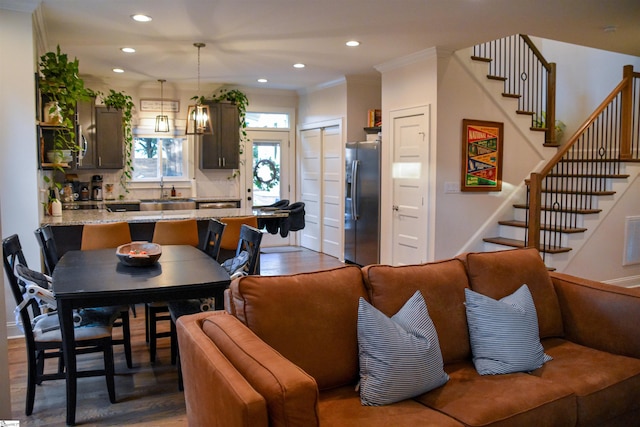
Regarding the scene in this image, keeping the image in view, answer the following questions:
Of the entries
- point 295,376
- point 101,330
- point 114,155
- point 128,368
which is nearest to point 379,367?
point 295,376

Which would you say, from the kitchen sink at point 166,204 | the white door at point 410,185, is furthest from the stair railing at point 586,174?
the kitchen sink at point 166,204

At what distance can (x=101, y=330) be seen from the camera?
2.87 metres

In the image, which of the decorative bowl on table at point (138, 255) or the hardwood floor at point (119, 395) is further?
the decorative bowl on table at point (138, 255)

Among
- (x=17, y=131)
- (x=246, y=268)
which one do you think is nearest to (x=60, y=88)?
(x=17, y=131)

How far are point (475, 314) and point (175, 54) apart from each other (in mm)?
4889

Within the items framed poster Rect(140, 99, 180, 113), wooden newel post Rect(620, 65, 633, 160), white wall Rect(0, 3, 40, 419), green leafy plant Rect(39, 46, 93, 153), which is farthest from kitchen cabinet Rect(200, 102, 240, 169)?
wooden newel post Rect(620, 65, 633, 160)

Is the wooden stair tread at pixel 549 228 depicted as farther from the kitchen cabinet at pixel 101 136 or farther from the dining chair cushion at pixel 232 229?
the kitchen cabinet at pixel 101 136

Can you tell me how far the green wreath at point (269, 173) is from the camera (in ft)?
28.3

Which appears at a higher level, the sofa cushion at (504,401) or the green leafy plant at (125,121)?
the green leafy plant at (125,121)

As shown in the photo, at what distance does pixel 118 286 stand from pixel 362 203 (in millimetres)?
4489

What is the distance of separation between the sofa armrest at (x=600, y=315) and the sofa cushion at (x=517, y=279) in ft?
0.23

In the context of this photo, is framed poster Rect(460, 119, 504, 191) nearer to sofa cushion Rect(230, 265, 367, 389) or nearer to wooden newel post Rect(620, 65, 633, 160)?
wooden newel post Rect(620, 65, 633, 160)

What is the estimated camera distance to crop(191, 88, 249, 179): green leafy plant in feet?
26.1

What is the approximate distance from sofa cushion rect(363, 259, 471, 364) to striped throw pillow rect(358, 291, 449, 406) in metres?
0.15
